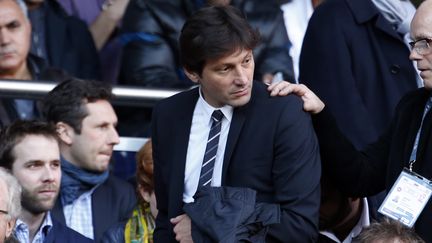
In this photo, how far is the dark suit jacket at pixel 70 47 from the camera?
8.31 m

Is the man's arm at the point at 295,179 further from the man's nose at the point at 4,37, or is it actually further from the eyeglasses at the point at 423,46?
the man's nose at the point at 4,37

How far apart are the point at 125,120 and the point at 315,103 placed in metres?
2.72

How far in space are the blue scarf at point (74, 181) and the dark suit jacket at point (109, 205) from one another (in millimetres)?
54

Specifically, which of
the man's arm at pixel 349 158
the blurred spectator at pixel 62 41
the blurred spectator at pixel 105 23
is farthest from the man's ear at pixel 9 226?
the blurred spectator at pixel 105 23

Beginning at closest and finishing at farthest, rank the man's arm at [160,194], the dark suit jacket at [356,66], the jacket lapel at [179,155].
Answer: the jacket lapel at [179,155] < the man's arm at [160,194] < the dark suit jacket at [356,66]

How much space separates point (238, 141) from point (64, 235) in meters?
1.63

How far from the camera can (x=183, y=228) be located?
542 centimetres

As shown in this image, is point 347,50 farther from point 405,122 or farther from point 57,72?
point 57,72

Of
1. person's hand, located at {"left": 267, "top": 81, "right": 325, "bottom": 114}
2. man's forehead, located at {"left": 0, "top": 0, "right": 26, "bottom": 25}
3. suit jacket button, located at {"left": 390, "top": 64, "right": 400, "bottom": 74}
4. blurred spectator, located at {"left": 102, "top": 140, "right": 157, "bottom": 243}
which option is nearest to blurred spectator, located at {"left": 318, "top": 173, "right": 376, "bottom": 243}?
person's hand, located at {"left": 267, "top": 81, "right": 325, "bottom": 114}

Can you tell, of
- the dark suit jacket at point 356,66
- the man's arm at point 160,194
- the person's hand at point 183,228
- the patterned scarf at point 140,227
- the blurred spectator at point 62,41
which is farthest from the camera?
the blurred spectator at point 62,41

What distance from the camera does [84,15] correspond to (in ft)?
29.1

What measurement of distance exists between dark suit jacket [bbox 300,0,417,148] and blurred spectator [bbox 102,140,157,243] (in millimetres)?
957

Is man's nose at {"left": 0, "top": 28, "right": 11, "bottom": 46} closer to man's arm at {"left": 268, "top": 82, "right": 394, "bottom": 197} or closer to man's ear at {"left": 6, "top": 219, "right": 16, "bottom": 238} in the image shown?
man's ear at {"left": 6, "top": 219, "right": 16, "bottom": 238}

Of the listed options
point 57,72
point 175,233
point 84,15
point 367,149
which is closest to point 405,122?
point 367,149
